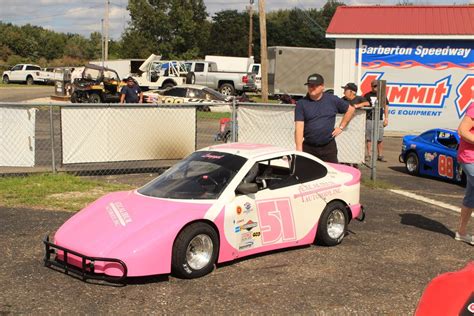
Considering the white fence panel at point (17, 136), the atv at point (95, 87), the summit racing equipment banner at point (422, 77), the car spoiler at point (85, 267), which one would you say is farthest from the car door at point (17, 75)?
the car spoiler at point (85, 267)

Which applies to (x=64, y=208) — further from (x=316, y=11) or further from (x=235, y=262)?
(x=316, y=11)

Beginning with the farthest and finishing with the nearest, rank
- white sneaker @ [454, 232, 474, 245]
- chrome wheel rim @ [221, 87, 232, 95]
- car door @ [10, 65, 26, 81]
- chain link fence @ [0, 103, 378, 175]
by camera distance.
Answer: car door @ [10, 65, 26, 81] → chrome wheel rim @ [221, 87, 232, 95] → chain link fence @ [0, 103, 378, 175] → white sneaker @ [454, 232, 474, 245]

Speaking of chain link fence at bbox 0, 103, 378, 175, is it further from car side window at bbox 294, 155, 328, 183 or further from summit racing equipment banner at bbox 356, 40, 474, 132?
summit racing equipment banner at bbox 356, 40, 474, 132

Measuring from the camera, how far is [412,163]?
1340 centimetres

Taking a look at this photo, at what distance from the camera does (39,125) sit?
10859 millimetres

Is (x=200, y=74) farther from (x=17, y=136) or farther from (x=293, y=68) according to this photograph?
(x=17, y=136)

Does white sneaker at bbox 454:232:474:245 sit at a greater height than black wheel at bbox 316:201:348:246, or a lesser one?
lesser

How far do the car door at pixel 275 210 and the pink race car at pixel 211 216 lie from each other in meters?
0.01

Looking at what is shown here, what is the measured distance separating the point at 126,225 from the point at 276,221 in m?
1.67

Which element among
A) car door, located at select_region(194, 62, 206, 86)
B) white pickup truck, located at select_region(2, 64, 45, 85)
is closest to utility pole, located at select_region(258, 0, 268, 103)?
car door, located at select_region(194, 62, 206, 86)

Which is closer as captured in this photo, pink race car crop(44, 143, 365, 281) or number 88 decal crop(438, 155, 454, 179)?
pink race car crop(44, 143, 365, 281)

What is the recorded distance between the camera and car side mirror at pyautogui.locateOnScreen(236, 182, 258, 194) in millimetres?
5891

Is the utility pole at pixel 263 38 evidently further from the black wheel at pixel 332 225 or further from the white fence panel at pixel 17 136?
the black wheel at pixel 332 225

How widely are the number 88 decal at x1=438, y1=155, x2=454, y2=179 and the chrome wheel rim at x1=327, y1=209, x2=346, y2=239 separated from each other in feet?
19.8
